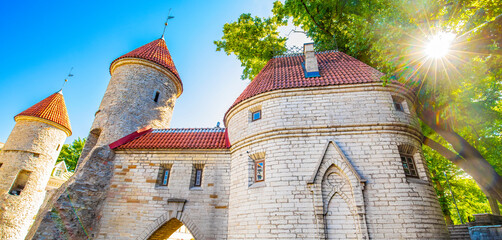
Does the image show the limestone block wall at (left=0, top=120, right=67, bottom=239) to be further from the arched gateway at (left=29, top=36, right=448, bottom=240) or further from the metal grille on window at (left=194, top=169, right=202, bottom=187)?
the metal grille on window at (left=194, top=169, right=202, bottom=187)

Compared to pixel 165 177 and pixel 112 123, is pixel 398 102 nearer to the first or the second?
pixel 165 177

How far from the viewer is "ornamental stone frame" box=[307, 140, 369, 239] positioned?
654 cm

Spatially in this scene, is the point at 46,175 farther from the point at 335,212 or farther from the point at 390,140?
the point at 390,140

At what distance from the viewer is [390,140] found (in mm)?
7609

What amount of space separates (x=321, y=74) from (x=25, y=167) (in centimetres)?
1967

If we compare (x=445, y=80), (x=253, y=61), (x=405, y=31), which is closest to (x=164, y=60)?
(x=253, y=61)

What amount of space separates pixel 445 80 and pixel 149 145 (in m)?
11.8

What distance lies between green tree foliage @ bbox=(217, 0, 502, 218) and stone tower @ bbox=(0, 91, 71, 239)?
19.3 meters

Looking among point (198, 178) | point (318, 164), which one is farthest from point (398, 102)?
point (198, 178)

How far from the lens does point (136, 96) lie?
12742mm

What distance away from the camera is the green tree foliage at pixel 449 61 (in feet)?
20.4

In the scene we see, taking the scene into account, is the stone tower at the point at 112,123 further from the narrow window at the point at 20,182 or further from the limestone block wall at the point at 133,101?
the narrow window at the point at 20,182

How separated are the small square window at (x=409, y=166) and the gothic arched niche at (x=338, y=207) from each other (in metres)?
2.22

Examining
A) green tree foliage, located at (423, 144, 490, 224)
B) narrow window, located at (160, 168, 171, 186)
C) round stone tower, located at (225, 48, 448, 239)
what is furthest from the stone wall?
green tree foliage, located at (423, 144, 490, 224)
